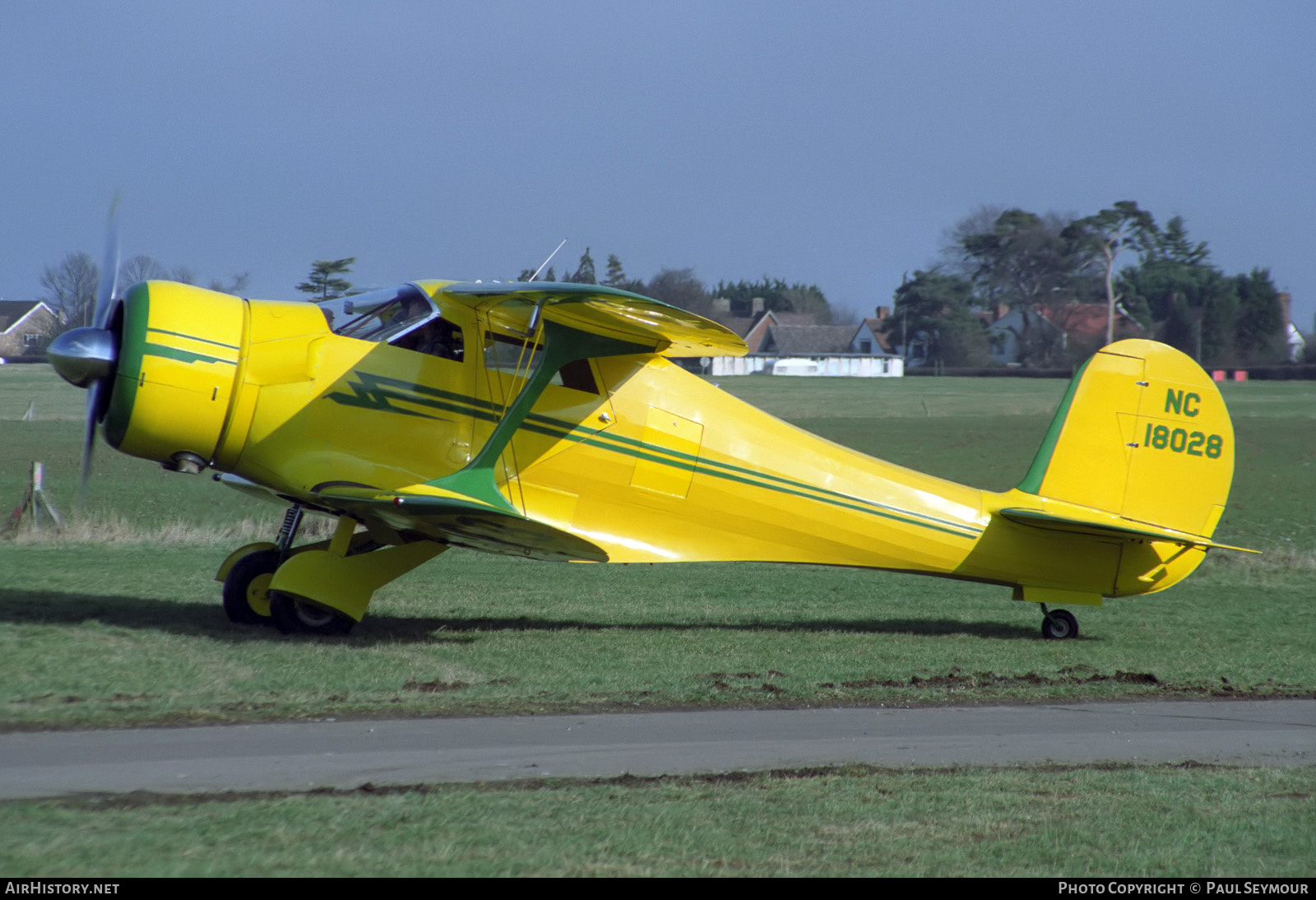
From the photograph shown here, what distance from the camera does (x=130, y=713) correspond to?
688cm

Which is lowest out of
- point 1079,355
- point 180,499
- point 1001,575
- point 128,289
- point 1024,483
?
point 180,499

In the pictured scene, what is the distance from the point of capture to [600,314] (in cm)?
924

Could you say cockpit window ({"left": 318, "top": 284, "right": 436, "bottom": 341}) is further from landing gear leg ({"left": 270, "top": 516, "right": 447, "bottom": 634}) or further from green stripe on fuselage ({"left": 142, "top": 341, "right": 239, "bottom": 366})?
landing gear leg ({"left": 270, "top": 516, "right": 447, "bottom": 634})

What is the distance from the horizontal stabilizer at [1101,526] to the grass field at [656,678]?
3.11ft

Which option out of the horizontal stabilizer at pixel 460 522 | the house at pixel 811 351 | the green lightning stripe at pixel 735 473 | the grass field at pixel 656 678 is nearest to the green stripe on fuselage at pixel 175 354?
the horizontal stabilizer at pixel 460 522

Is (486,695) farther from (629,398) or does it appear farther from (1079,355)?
(1079,355)

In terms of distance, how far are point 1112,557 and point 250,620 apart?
7.92 meters

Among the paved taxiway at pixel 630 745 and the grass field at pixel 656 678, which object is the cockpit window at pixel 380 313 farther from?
the paved taxiway at pixel 630 745

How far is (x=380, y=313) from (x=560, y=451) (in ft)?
6.12

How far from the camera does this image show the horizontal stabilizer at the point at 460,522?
330 inches

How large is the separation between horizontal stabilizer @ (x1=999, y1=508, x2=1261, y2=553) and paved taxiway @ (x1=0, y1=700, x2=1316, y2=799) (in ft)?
8.28

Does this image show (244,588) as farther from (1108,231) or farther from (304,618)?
(1108,231)

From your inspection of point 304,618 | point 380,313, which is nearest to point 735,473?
point 380,313

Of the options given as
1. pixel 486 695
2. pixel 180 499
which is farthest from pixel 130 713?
pixel 180 499
